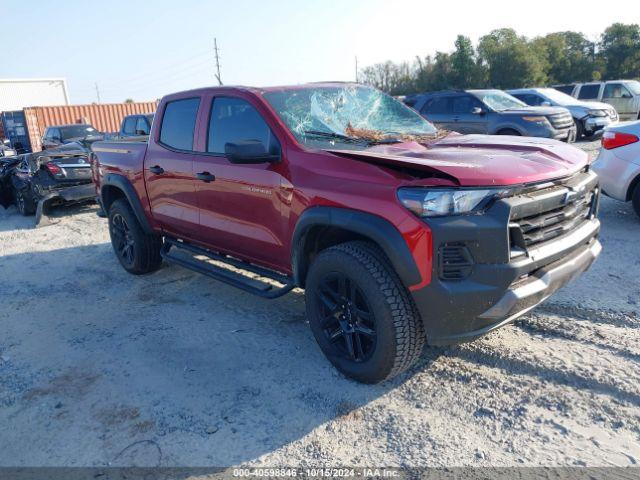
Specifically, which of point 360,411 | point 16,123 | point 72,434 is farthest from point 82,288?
point 16,123

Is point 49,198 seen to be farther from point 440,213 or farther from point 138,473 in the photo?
point 440,213

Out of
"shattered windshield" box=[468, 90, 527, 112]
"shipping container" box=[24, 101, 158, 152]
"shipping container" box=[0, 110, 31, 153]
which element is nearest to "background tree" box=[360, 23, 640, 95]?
"shipping container" box=[24, 101, 158, 152]

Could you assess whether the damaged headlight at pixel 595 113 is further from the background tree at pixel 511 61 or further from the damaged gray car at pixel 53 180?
the background tree at pixel 511 61

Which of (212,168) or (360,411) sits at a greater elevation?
(212,168)

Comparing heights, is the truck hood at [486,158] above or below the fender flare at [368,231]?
above

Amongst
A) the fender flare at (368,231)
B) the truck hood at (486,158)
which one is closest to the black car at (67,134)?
the fender flare at (368,231)

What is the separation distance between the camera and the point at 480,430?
2.79 meters

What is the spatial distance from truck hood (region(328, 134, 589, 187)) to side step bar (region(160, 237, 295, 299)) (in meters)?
1.14

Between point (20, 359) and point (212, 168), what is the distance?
2.16m

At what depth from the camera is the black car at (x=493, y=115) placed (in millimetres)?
11445

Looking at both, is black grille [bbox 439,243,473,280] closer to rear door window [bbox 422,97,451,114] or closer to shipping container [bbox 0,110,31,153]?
rear door window [bbox 422,97,451,114]

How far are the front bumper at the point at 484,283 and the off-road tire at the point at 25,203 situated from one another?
9.39 metres

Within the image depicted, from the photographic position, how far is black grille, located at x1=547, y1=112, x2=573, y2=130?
11.6 m

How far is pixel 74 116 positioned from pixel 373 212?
1125 inches
